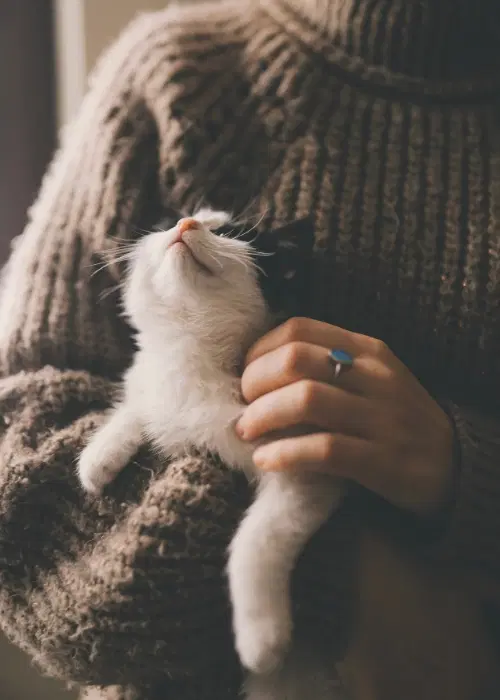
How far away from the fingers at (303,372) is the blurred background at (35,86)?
692 mm

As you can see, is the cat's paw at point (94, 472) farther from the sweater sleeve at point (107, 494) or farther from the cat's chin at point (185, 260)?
the cat's chin at point (185, 260)

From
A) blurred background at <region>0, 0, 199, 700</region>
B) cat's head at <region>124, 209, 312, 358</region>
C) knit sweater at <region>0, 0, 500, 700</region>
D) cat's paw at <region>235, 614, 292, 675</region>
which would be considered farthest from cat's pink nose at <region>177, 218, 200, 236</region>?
blurred background at <region>0, 0, 199, 700</region>

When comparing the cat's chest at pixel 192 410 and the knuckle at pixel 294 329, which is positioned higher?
the knuckle at pixel 294 329

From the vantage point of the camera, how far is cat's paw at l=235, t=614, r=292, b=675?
476 mm

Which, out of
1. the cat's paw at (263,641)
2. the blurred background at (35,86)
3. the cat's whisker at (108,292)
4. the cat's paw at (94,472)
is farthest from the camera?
the blurred background at (35,86)

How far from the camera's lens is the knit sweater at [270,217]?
588 millimetres

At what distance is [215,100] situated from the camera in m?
0.70

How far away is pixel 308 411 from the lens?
0.53 meters

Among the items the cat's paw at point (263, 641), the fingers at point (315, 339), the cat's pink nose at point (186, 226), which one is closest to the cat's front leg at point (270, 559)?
the cat's paw at point (263, 641)

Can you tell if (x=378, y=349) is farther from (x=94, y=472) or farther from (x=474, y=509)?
(x=94, y=472)

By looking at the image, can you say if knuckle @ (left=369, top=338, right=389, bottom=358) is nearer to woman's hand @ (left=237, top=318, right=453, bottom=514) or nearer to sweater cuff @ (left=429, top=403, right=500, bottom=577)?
woman's hand @ (left=237, top=318, right=453, bottom=514)

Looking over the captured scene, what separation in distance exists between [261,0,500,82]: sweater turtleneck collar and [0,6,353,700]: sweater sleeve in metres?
0.19

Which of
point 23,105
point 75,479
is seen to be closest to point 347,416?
point 75,479

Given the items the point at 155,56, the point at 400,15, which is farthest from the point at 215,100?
the point at 400,15
